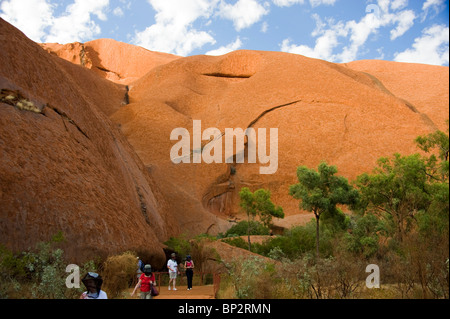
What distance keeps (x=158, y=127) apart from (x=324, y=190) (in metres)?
22.8

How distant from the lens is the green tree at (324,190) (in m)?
18.3

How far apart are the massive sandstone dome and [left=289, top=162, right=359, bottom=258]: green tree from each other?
6.38 metres

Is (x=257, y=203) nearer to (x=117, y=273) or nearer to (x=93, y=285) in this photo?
(x=117, y=273)

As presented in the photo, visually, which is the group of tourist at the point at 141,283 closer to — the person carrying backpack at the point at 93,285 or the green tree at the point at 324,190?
the person carrying backpack at the point at 93,285

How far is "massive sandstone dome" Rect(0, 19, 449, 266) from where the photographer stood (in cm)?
1134

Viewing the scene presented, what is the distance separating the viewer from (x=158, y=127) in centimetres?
3872

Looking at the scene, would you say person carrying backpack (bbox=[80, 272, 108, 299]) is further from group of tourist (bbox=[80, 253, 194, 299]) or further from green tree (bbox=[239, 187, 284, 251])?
green tree (bbox=[239, 187, 284, 251])

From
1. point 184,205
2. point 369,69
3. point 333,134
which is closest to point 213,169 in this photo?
point 184,205

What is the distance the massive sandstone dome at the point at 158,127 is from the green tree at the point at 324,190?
638cm

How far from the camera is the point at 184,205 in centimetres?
3162

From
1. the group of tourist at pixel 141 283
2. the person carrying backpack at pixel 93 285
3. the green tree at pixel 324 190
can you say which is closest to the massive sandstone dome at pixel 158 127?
the group of tourist at pixel 141 283

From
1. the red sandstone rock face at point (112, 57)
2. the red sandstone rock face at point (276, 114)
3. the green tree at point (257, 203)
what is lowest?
the green tree at point (257, 203)

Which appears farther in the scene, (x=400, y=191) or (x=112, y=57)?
(x=112, y=57)

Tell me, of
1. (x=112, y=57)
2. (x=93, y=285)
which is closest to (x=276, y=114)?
(x=93, y=285)
